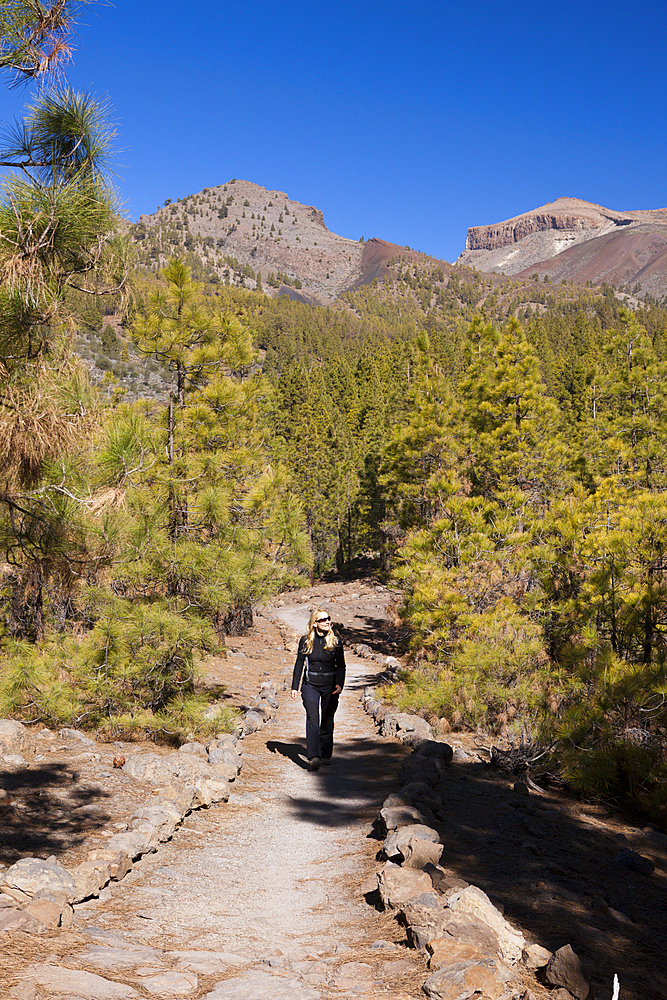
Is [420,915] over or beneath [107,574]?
beneath

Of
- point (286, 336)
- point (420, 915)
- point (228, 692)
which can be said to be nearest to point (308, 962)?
point (420, 915)

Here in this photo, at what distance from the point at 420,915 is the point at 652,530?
5.57 m

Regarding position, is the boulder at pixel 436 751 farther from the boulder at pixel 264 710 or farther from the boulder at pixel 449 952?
the boulder at pixel 449 952

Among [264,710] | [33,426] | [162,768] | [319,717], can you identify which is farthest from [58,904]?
[264,710]

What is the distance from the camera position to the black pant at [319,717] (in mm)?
6727

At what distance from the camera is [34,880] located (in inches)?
119

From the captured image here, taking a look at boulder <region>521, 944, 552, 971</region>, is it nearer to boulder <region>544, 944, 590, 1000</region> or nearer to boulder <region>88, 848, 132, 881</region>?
boulder <region>544, 944, 590, 1000</region>

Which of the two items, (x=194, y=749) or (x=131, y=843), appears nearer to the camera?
(x=131, y=843)

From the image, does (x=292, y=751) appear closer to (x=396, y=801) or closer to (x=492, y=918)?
(x=396, y=801)

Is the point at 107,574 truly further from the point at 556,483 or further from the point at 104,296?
the point at 556,483

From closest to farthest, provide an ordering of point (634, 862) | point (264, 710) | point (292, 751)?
1. point (634, 862)
2. point (292, 751)
3. point (264, 710)

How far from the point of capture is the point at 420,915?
2982mm

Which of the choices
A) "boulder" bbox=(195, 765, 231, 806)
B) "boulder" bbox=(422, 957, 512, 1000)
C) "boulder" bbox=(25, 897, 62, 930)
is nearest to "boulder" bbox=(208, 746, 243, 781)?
"boulder" bbox=(195, 765, 231, 806)

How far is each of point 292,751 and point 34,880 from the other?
5.03 meters
